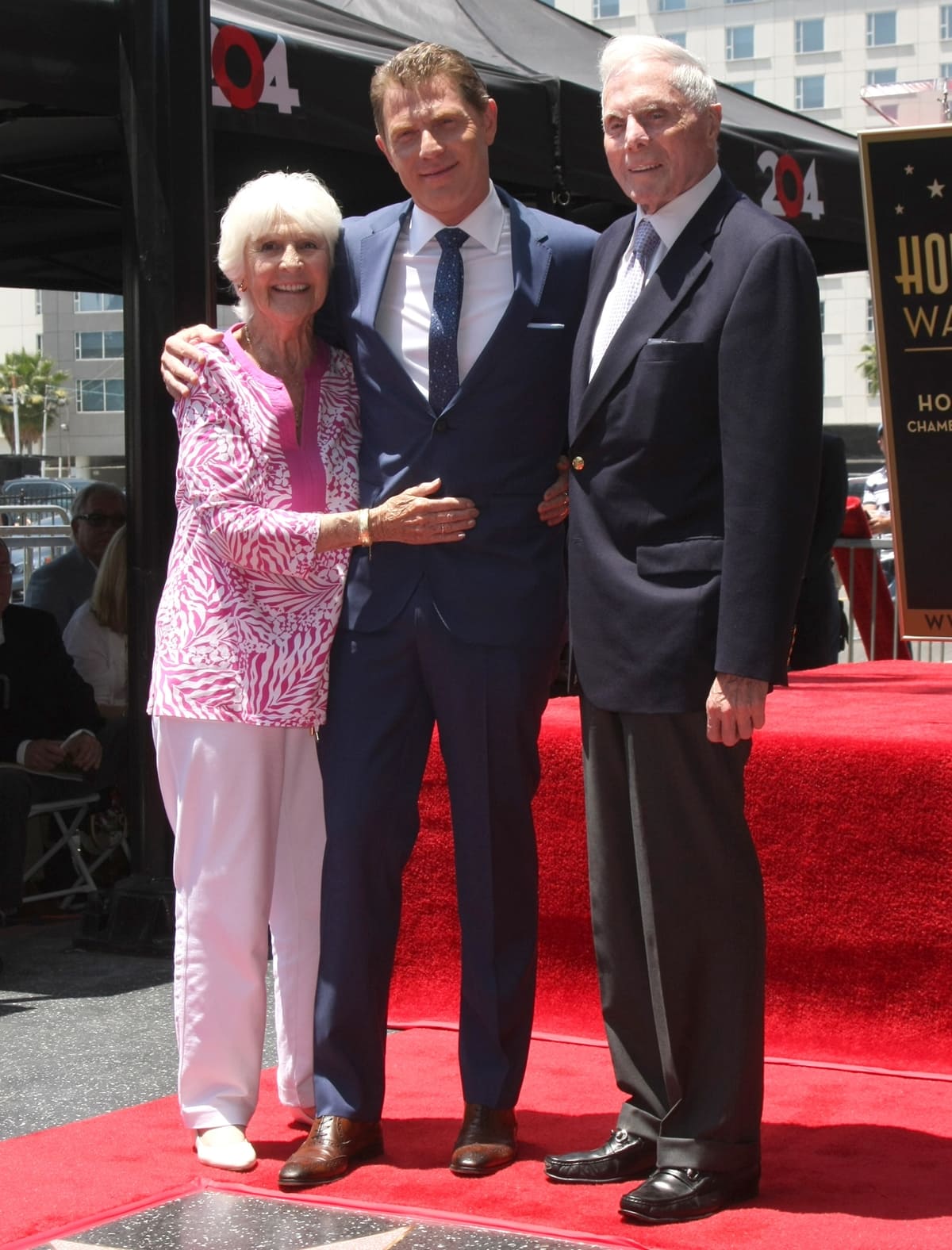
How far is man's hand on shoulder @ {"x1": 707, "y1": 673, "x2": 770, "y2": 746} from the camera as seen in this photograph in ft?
9.87

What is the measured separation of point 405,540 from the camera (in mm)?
3295

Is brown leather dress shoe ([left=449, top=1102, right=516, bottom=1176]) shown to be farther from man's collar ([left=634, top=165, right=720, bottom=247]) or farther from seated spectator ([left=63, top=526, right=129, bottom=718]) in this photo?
seated spectator ([left=63, top=526, right=129, bottom=718])

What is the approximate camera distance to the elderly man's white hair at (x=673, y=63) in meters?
3.10

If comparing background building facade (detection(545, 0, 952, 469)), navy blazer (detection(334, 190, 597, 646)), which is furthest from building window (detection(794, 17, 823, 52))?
navy blazer (detection(334, 190, 597, 646))

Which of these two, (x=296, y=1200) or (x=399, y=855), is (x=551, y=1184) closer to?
(x=296, y=1200)

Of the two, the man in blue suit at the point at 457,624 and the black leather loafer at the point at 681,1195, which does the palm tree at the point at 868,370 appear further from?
the black leather loafer at the point at 681,1195

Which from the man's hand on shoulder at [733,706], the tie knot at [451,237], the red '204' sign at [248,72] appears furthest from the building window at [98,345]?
the man's hand on shoulder at [733,706]

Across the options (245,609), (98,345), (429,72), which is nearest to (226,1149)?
(245,609)

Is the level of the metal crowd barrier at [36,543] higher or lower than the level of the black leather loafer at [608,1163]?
Answer: higher

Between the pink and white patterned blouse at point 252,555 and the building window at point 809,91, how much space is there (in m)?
70.4

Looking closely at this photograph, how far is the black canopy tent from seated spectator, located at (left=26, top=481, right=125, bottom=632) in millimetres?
1269

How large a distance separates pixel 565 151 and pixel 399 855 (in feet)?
11.1

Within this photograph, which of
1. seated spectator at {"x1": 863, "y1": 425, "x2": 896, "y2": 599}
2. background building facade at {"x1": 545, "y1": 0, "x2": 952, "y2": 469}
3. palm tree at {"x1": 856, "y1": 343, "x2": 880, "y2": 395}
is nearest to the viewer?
seated spectator at {"x1": 863, "y1": 425, "x2": 896, "y2": 599}

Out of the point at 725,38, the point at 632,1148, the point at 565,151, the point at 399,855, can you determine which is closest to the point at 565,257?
the point at 399,855
